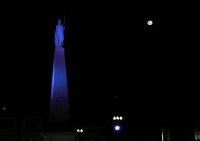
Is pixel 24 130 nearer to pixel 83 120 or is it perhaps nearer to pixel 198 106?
pixel 83 120

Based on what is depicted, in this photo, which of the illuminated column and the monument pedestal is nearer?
the monument pedestal

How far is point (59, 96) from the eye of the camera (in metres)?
20.6

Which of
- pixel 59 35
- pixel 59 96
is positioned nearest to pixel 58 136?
pixel 59 96

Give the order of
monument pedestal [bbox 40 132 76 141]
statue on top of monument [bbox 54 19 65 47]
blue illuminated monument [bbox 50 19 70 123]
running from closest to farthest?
monument pedestal [bbox 40 132 76 141]
blue illuminated monument [bbox 50 19 70 123]
statue on top of monument [bbox 54 19 65 47]

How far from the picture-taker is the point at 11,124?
2395 inches

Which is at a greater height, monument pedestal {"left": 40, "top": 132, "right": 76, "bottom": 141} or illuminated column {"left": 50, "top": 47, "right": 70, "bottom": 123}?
illuminated column {"left": 50, "top": 47, "right": 70, "bottom": 123}

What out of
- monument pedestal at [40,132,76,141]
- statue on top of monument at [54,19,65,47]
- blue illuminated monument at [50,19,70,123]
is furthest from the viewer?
statue on top of monument at [54,19,65,47]

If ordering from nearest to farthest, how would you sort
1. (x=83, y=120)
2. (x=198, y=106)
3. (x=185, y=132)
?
(x=198, y=106)
(x=185, y=132)
(x=83, y=120)

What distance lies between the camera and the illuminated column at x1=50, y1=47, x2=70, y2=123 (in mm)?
20453

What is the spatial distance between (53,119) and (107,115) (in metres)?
41.8

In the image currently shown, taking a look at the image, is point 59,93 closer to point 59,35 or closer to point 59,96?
point 59,96

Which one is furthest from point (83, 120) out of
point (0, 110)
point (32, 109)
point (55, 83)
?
point (55, 83)

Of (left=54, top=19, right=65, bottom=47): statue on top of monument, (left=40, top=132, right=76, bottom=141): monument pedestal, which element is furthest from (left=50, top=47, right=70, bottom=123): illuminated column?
(left=54, top=19, right=65, bottom=47): statue on top of monument

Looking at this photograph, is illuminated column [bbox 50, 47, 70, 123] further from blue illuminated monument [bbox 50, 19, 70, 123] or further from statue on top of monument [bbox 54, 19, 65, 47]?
statue on top of monument [bbox 54, 19, 65, 47]
